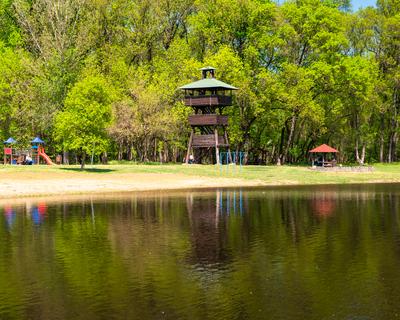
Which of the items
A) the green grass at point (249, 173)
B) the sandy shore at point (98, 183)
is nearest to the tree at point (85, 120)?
the green grass at point (249, 173)

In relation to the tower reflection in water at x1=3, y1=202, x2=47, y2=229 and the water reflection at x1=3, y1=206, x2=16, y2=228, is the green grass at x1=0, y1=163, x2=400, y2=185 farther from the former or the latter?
the water reflection at x1=3, y1=206, x2=16, y2=228

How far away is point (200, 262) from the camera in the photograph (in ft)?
71.8

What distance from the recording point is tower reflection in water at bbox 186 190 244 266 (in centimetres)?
2317

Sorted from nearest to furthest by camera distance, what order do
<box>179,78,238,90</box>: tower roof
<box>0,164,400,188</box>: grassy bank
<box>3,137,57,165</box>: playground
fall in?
<box>0,164,400,188</box>: grassy bank
<box>3,137,57,165</box>: playground
<box>179,78,238,90</box>: tower roof

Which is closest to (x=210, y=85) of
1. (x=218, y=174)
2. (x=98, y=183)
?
(x=218, y=174)

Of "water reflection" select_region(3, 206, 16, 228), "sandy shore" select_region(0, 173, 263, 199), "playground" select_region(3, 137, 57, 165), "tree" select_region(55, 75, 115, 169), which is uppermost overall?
"tree" select_region(55, 75, 115, 169)

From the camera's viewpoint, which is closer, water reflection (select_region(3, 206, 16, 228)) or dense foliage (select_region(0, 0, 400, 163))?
water reflection (select_region(3, 206, 16, 228))

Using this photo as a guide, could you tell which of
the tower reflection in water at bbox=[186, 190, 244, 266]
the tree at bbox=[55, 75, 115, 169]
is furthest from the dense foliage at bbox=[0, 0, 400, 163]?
the tower reflection in water at bbox=[186, 190, 244, 266]

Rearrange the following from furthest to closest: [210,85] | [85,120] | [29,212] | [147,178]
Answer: [210,85]
[85,120]
[147,178]
[29,212]

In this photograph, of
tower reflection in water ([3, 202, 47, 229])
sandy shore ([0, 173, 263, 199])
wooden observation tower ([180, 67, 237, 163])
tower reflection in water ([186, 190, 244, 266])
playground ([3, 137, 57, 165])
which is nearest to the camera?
tower reflection in water ([186, 190, 244, 266])

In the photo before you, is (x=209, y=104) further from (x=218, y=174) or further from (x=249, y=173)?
(x=218, y=174)

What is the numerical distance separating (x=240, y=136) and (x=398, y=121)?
93.7ft

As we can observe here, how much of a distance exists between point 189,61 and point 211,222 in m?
57.4

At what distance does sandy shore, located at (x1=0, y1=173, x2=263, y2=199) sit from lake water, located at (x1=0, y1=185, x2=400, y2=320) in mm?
10746
